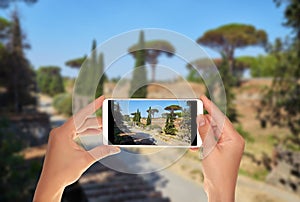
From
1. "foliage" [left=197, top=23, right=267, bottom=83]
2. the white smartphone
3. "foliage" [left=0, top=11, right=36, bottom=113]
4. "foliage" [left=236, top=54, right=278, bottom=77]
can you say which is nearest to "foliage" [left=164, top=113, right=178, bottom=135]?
the white smartphone

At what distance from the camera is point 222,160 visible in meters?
0.36

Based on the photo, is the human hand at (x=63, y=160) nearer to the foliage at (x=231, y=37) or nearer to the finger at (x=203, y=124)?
the finger at (x=203, y=124)

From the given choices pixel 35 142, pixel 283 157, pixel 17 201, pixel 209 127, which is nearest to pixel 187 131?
pixel 209 127

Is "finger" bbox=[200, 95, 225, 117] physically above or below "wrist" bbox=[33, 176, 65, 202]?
above

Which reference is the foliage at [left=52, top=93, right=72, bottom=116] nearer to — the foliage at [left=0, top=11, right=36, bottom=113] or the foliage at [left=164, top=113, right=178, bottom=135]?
the foliage at [left=0, top=11, right=36, bottom=113]

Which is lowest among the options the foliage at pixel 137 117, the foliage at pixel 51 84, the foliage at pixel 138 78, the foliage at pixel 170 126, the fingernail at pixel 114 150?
the fingernail at pixel 114 150

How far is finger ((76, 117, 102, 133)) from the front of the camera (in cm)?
38

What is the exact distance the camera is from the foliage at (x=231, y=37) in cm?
859

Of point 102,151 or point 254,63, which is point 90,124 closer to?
point 102,151

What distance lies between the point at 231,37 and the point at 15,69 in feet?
19.8

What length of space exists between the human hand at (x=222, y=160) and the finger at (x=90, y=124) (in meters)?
0.16

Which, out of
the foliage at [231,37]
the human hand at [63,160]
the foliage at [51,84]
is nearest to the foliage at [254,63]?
the foliage at [231,37]

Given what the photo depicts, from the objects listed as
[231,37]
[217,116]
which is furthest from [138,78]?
[231,37]

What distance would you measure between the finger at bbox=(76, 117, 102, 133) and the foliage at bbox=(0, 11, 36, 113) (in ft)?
17.2
